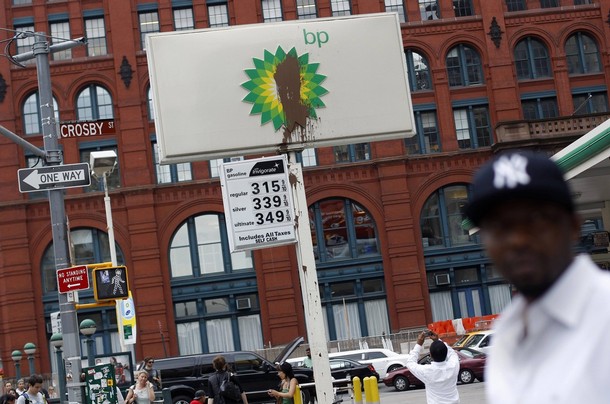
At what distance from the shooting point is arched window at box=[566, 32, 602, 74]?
2080 inches

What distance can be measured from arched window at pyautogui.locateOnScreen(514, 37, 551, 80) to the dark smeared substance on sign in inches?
1505

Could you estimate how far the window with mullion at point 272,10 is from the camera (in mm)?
51906

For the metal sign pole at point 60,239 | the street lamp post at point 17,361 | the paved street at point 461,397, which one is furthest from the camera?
the street lamp post at point 17,361

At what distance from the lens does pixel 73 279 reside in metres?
17.5

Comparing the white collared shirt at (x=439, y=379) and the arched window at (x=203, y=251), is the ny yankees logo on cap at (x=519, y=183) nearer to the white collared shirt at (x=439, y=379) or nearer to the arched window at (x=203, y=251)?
the white collared shirt at (x=439, y=379)

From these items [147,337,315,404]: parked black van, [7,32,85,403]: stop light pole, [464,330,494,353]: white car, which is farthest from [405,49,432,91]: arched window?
[7,32,85,403]: stop light pole

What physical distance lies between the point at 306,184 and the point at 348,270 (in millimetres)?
4600

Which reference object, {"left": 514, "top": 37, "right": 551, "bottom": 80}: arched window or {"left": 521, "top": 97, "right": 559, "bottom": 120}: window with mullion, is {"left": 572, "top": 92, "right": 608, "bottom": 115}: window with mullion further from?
{"left": 514, "top": 37, "right": 551, "bottom": 80}: arched window

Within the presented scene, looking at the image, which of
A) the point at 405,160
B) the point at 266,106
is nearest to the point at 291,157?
the point at 266,106

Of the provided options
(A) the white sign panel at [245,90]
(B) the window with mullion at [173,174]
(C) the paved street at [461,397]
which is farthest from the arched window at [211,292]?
(A) the white sign panel at [245,90]

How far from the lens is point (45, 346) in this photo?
48625 millimetres

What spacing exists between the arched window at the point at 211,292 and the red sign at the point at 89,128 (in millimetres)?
31999

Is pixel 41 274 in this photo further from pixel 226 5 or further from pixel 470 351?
pixel 470 351

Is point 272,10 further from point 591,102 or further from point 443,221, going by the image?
point 591,102
